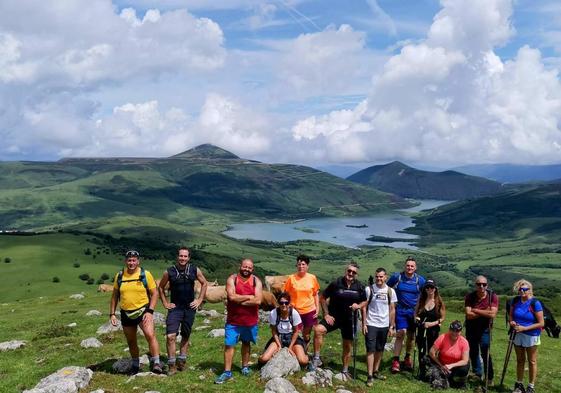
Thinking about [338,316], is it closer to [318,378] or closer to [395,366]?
[318,378]

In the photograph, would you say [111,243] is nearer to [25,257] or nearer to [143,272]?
[25,257]

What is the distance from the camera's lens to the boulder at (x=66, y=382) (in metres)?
14.3

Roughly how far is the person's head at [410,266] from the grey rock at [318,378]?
192 inches

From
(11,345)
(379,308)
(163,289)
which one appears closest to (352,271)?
(379,308)

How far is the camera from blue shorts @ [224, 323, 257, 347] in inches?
631

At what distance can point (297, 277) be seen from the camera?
1706 cm

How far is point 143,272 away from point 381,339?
893 centimetres

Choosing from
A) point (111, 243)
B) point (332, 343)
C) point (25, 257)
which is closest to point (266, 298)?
point (332, 343)

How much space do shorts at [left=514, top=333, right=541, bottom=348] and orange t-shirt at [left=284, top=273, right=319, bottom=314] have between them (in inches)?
296

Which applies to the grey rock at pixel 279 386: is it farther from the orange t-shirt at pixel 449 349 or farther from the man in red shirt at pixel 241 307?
the orange t-shirt at pixel 449 349

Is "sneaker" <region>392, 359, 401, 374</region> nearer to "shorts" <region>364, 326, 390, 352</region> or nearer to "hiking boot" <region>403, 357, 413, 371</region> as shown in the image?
"hiking boot" <region>403, 357, 413, 371</region>

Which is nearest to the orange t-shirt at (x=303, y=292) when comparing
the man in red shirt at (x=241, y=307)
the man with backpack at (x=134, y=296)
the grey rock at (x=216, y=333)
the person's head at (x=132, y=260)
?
the man in red shirt at (x=241, y=307)

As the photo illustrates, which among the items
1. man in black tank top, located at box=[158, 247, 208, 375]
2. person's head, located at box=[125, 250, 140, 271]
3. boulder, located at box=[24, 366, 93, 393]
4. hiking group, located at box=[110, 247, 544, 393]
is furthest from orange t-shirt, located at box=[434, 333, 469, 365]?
boulder, located at box=[24, 366, 93, 393]

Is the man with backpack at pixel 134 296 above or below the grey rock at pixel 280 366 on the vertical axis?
above
